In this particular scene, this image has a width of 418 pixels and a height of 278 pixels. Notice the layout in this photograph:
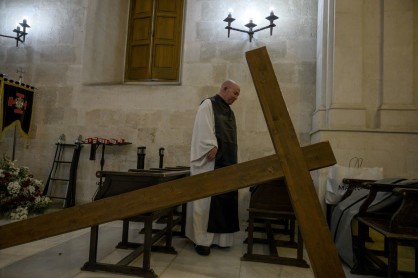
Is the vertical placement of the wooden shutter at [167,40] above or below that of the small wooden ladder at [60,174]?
above

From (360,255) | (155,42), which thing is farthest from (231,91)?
(155,42)

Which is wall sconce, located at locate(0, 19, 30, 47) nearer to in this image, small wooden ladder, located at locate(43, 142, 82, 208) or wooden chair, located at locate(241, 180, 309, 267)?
small wooden ladder, located at locate(43, 142, 82, 208)

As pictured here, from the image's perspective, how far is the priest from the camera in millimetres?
3090

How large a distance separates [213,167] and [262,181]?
202cm

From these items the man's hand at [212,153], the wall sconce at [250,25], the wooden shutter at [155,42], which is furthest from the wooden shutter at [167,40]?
the man's hand at [212,153]

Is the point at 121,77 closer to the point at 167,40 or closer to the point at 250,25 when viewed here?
the point at 167,40

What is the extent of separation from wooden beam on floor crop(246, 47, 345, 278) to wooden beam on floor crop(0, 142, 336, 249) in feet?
0.15

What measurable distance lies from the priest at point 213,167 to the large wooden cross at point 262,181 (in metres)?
1.79

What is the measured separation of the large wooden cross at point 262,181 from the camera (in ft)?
3.54

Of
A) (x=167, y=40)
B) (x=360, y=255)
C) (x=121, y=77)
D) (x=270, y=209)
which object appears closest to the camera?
(x=360, y=255)

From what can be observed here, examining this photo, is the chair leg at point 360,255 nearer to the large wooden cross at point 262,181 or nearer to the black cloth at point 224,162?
the black cloth at point 224,162

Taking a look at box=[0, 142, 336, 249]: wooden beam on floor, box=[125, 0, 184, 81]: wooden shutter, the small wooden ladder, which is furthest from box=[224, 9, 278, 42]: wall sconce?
box=[0, 142, 336, 249]: wooden beam on floor

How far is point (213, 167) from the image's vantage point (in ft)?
10.5

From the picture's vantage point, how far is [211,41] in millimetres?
5109
